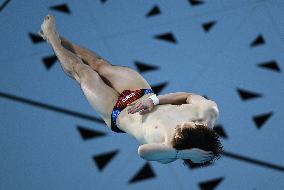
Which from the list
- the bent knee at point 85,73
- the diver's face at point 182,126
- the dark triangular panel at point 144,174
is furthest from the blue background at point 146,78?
the diver's face at point 182,126

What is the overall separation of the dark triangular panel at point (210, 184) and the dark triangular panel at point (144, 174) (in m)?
0.37

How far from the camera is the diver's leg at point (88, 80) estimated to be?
2.75 metres

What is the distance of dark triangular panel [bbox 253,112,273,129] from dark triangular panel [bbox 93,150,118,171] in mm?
1187

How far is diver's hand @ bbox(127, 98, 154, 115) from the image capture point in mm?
2434

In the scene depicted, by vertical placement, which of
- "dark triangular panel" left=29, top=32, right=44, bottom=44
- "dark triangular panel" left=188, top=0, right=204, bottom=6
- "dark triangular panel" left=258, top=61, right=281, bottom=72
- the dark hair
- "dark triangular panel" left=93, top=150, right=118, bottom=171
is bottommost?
"dark triangular panel" left=258, top=61, right=281, bottom=72

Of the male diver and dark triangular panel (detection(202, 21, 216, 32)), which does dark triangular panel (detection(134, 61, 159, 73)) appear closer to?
dark triangular panel (detection(202, 21, 216, 32))

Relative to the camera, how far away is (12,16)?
4191 mm

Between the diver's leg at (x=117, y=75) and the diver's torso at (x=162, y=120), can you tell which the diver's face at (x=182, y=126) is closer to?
the diver's torso at (x=162, y=120)

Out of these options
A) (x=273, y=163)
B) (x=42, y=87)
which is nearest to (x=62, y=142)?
(x=42, y=87)

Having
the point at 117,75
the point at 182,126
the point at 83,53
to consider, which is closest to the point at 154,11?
the point at 83,53

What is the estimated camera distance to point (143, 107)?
246 centimetres

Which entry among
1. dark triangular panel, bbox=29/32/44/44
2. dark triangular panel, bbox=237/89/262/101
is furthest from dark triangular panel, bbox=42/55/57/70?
dark triangular panel, bbox=237/89/262/101

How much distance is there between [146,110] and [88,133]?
1197mm

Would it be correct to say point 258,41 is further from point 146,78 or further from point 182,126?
point 182,126
